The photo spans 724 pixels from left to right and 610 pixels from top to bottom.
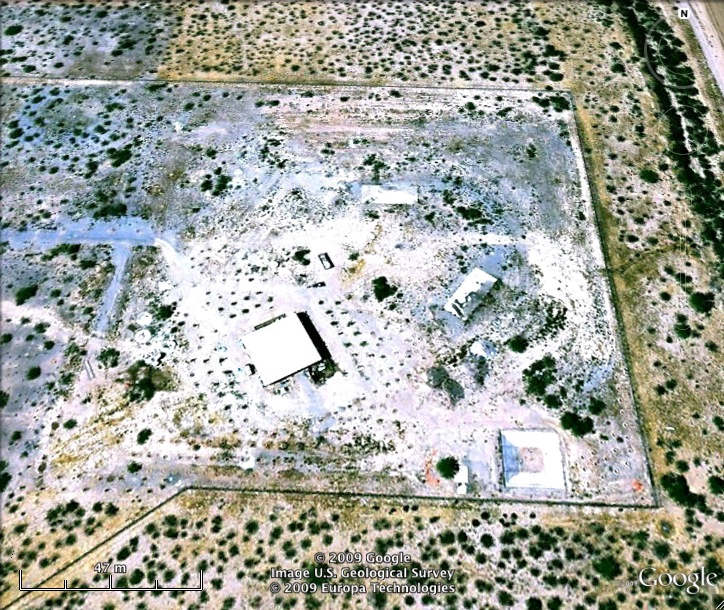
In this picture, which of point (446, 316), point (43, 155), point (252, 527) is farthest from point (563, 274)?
point (43, 155)

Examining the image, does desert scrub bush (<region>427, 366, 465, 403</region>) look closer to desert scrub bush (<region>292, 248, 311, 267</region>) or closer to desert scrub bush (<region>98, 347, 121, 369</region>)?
desert scrub bush (<region>292, 248, 311, 267</region>)

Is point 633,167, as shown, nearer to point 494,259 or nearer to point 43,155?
point 494,259

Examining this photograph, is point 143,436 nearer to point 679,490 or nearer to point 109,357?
point 109,357

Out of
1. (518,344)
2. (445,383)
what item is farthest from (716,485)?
(445,383)

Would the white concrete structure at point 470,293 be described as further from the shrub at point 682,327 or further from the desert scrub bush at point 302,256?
the shrub at point 682,327

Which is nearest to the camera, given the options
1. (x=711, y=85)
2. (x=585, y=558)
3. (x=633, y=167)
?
(x=585, y=558)
